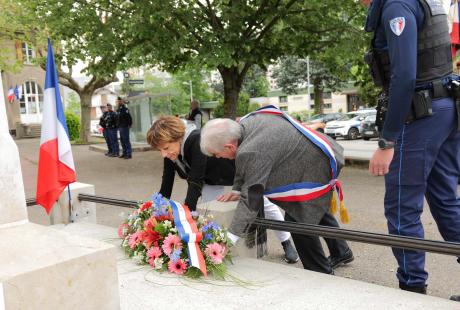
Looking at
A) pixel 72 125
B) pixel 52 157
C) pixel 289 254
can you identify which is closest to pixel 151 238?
pixel 52 157

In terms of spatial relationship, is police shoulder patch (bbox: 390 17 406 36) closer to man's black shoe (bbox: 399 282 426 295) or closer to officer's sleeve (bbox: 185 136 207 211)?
man's black shoe (bbox: 399 282 426 295)

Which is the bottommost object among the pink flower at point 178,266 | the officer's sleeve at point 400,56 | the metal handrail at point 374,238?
the pink flower at point 178,266

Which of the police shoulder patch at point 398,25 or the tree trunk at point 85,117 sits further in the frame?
the tree trunk at point 85,117

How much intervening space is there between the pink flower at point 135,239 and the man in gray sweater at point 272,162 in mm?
718

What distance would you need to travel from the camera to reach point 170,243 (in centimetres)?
342

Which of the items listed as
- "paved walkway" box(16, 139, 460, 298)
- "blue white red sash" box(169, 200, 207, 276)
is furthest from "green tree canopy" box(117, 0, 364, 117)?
"blue white red sash" box(169, 200, 207, 276)

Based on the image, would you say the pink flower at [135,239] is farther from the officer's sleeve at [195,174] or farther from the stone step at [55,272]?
the stone step at [55,272]

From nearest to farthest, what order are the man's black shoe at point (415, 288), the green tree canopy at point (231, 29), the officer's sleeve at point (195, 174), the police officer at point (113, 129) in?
the man's black shoe at point (415, 288) → the officer's sleeve at point (195, 174) → the green tree canopy at point (231, 29) → the police officer at point (113, 129)

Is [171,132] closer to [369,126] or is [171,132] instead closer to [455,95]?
[455,95]

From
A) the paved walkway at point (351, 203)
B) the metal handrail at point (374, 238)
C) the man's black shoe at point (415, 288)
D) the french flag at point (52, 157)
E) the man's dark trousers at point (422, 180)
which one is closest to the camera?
the metal handrail at point (374, 238)

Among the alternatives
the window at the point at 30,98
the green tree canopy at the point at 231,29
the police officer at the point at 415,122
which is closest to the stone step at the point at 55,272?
the police officer at the point at 415,122

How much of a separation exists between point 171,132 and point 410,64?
1.98 m

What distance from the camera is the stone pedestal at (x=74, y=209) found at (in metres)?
5.20

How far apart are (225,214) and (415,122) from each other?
5.19ft
